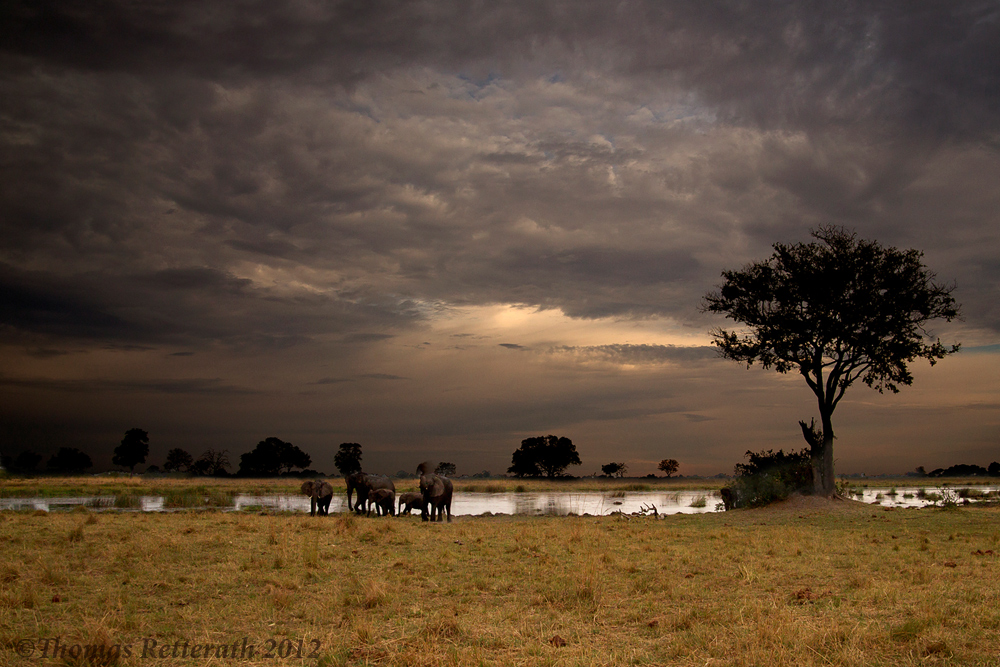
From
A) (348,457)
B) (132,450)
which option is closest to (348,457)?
(348,457)

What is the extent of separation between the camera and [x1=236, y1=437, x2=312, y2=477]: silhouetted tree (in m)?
125

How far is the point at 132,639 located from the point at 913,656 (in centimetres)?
992

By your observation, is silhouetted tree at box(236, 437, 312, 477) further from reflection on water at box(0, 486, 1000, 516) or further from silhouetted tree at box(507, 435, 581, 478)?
reflection on water at box(0, 486, 1000, 516)

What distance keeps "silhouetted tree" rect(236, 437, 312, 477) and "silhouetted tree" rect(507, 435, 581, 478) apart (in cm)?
4555

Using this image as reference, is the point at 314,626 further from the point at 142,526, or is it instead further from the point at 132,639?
the point at 142,526

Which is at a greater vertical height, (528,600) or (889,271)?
(889,271)

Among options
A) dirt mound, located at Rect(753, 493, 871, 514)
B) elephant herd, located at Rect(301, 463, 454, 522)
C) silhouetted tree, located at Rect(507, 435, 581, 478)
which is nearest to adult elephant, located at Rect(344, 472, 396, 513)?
elephant herd, located at Rect(301, 463, 454, 522)

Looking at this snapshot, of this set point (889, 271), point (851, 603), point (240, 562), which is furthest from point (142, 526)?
point (889, 271)

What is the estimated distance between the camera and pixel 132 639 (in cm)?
862

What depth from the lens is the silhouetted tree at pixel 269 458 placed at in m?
125

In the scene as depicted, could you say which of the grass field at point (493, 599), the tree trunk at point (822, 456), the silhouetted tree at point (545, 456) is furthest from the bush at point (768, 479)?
the silhouetted tree at point (545, 456)

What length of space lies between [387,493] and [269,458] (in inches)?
4002

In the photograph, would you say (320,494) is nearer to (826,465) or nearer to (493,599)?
(493,599)

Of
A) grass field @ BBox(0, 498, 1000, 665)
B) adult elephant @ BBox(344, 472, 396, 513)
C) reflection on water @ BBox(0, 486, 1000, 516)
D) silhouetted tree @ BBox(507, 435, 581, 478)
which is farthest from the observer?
silhouetted tree @ BBox(507, 435, 581, 478)
